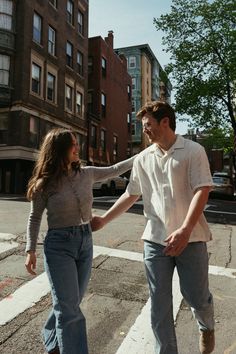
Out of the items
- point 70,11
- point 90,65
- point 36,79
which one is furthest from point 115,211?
point 90,65

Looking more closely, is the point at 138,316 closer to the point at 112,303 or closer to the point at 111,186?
the point at 112,303

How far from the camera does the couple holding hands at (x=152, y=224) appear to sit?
9.39 ft

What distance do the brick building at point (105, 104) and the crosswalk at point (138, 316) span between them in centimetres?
3087

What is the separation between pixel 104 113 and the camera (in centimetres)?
3975

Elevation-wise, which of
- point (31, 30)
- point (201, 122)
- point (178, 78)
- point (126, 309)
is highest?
point (31, 30)

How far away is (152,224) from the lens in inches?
121

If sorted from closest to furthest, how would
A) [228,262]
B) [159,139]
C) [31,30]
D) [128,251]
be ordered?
1. [159,139]
2. [228,262]
3. [128,251]
4. [31,30]

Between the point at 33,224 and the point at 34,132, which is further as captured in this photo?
the point at 34,132

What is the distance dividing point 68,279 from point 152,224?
0.76m

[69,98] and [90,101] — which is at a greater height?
[90,101]

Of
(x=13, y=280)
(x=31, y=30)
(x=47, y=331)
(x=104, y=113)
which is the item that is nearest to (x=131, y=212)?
(x=13, y=280)

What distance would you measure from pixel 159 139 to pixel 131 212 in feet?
32.4

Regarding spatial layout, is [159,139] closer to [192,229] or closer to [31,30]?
[192,229]

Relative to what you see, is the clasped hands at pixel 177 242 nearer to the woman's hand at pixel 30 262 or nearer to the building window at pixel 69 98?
the woman's hand at pixel 30 262
